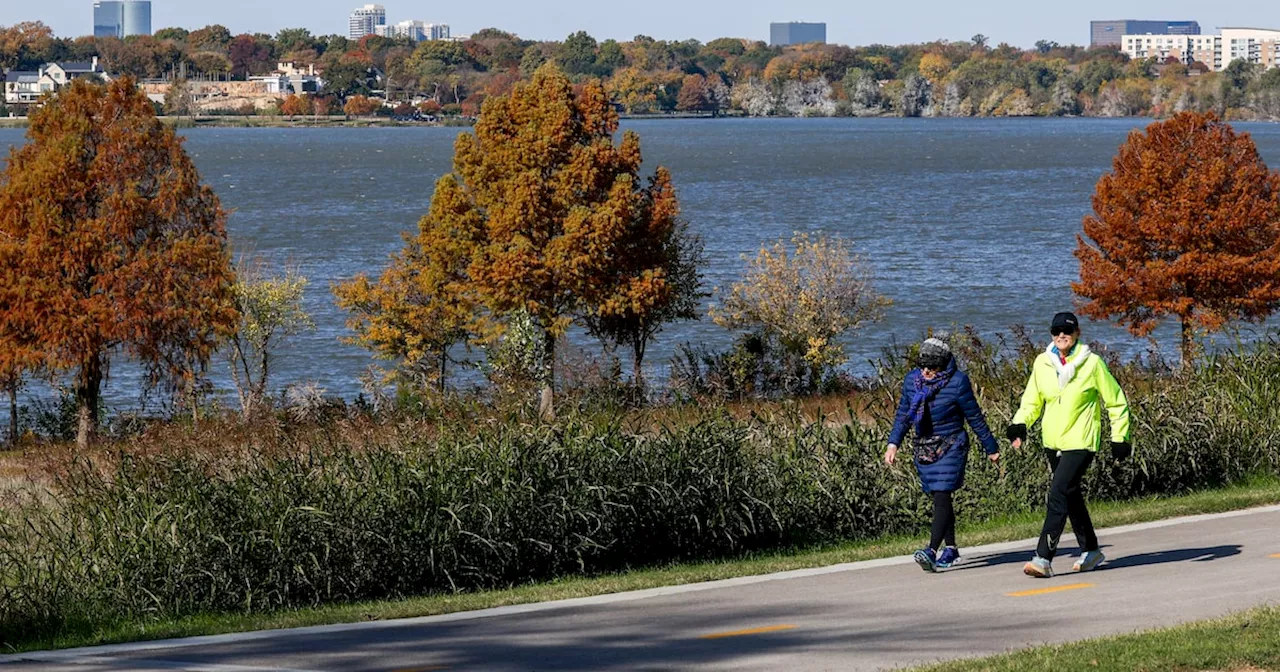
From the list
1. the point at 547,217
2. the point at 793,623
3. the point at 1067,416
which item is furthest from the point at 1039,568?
the point at 547,217

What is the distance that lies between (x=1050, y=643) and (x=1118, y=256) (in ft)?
93.2

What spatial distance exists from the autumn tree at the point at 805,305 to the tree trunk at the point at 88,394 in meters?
13.8

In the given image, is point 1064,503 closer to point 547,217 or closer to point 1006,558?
point 1006,558

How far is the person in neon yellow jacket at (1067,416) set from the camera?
1020 centimetres

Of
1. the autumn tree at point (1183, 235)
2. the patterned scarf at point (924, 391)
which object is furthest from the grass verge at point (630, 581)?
the autumn tree at point (1183, 235)

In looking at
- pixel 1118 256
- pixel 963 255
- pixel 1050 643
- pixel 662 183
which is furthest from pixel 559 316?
pixel 963 255

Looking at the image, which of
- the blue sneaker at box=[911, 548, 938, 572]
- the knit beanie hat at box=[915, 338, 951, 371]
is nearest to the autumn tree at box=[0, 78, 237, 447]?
the blue sneaker at box=[911, 548, 938, 572]

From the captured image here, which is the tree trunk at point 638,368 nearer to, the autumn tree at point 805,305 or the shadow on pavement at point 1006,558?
the autumn tree at point 805,305

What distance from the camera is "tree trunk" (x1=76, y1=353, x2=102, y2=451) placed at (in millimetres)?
29172

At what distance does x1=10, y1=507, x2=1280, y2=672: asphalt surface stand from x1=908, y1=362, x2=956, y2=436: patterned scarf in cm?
104

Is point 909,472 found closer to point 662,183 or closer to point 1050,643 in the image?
point 1050,643

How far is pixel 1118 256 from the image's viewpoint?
3553cm

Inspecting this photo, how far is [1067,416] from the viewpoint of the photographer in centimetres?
1022

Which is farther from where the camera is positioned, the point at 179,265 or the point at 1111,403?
the point at 179,265
